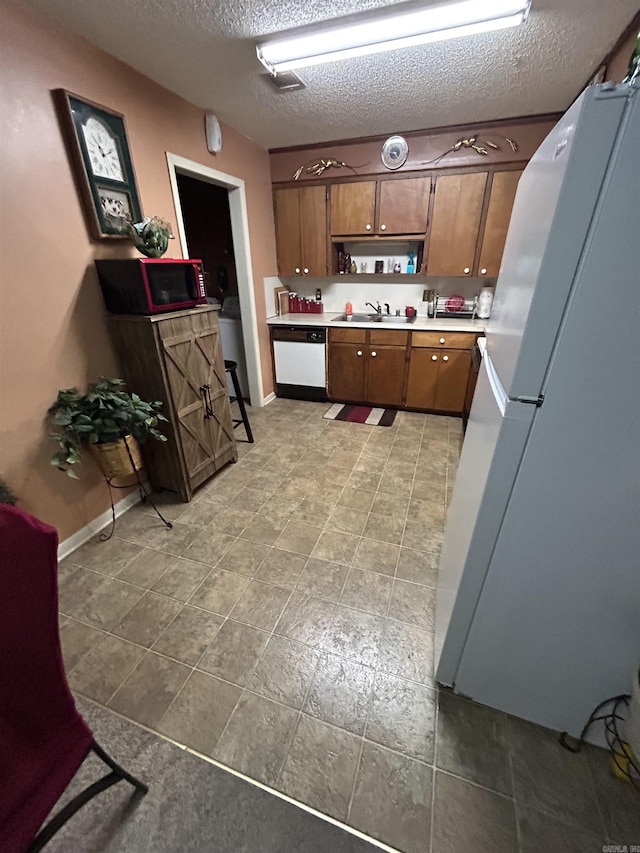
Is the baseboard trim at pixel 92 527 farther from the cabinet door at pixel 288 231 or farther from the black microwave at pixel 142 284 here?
the cabinet door at pixel 288 231

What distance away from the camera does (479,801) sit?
105 centimetres

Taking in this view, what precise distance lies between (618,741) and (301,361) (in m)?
3.43

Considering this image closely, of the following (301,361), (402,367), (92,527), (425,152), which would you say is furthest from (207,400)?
(425,152)

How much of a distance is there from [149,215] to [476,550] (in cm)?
258

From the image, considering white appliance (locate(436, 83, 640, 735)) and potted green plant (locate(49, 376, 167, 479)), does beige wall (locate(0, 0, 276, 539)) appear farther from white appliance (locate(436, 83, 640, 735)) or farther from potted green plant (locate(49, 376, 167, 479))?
white appliance (locate(436, 83, 640, 735))

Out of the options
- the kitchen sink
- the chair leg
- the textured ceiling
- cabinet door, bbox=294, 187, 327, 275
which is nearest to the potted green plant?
the chair leg

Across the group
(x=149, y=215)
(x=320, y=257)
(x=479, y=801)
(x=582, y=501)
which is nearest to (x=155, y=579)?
(x=479, y=801)

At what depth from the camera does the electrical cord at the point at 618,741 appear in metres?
1.05

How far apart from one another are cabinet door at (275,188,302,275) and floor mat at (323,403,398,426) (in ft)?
5.19

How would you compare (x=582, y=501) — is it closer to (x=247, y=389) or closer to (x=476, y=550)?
(x=476, y=550)

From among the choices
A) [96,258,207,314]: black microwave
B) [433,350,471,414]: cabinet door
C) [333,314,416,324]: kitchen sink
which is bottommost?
[433,350,471,414]: cabinet door

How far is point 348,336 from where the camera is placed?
3.58 m

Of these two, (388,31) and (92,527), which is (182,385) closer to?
(92,527)

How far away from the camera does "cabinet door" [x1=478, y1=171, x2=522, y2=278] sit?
2.96 meters
